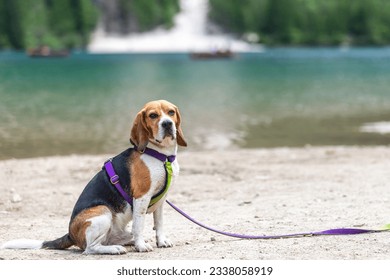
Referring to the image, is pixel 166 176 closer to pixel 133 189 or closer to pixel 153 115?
pixel 133 189

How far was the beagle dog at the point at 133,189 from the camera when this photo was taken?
6.91 meters

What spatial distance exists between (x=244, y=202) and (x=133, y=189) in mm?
4451

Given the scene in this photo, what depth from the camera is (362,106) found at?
119 ft

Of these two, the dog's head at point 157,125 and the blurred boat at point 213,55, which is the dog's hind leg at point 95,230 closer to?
the dog's head at point 157,125

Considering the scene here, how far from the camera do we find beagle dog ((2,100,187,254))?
22.7ft

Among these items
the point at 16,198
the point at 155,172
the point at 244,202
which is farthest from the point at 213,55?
the point at 155,172

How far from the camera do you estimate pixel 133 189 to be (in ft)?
23.4

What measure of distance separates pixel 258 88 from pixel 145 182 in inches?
1811

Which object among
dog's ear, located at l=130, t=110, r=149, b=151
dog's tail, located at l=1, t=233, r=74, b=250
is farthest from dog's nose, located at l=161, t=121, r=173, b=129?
dog's tail, located at l=1, t=233, r=74, b=250

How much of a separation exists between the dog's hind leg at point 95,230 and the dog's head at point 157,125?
A: 799mm

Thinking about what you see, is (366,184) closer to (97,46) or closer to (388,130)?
(388,130)

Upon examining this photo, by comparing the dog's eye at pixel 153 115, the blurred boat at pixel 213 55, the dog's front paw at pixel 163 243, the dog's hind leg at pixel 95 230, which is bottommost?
the blurred boat at pixel 213 55

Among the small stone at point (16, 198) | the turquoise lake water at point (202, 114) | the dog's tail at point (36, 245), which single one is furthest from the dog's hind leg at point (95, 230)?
the turquoise lake water at point (202, 114)
